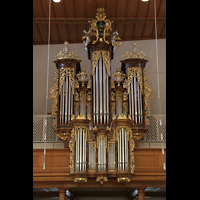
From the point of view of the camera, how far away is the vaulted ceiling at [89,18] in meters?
9.73

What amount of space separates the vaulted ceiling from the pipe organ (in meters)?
0.38

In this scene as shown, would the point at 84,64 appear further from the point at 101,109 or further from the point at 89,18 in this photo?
the point at 101,109

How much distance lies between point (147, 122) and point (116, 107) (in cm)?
94

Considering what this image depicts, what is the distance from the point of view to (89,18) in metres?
10.4

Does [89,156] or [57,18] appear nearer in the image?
[89,156]

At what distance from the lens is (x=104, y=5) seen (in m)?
9.91

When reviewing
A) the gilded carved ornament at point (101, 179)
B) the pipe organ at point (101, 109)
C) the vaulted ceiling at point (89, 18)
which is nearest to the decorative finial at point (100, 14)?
the pipe organ at point (101, 109)

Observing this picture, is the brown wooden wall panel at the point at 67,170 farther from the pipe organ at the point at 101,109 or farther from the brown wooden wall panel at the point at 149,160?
the pipe organ at the point at 101,109

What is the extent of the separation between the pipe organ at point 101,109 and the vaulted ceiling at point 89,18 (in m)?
0.38

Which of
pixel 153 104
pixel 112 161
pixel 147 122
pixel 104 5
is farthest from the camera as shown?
pixel 153 104
